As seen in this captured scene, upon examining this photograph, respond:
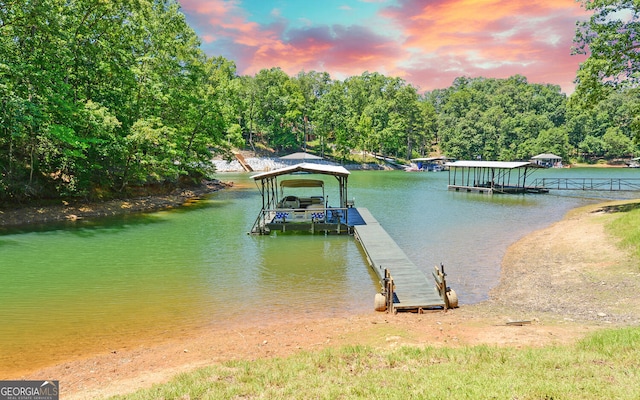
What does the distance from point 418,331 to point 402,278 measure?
404 centimetres

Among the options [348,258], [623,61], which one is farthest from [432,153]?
[348,258]

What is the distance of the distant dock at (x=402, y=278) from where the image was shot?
37.0 ft

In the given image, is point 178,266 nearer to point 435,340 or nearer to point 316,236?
point 316,236

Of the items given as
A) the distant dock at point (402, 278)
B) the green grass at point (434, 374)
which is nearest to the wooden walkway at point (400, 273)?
the distant dock at point (402, 278)

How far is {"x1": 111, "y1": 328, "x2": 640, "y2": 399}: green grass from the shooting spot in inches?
220

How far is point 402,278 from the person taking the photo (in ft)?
43.7

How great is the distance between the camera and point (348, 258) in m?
17.7

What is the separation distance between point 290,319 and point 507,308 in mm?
6365

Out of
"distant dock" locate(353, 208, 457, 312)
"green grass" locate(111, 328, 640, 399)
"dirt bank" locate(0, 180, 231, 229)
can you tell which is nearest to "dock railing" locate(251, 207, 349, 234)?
"distant dock" locate(353, 208, 457, 312)

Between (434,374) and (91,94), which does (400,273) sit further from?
(91,94)

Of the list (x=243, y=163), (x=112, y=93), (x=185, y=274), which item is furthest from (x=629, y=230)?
(x=243, y=163)

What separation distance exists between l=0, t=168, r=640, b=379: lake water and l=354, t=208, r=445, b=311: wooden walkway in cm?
69

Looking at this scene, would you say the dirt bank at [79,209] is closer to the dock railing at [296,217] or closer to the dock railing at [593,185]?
the dock railing at [296,217]

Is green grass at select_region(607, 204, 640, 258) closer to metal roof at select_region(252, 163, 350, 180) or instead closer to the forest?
the forest
